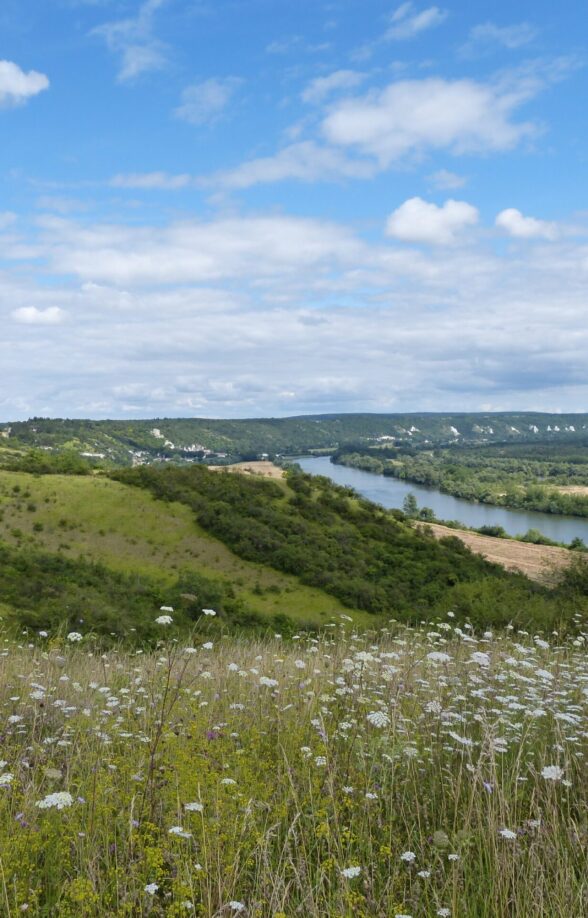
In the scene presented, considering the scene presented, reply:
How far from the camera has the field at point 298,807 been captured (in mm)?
2557

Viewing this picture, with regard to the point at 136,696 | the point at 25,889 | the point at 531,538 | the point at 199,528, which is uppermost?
the point at 25,889

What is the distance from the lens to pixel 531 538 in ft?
322

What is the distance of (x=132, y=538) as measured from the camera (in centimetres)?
5981

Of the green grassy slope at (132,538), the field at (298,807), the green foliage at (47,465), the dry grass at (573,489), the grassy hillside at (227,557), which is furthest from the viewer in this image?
the dry grass at (573,489)

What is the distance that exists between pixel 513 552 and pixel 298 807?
86.7m

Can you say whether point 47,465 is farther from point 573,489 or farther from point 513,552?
point 573,489

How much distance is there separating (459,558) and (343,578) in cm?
1691

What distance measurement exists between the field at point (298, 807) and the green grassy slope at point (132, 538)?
152 ft

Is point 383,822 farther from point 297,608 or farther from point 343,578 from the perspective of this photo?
point 343,578

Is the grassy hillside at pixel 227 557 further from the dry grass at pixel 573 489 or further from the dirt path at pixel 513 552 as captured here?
the dry grass at pixel 573 489

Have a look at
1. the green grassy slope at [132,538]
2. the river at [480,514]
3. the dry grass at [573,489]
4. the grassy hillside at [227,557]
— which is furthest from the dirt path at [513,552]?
the dry grass at [573,489]

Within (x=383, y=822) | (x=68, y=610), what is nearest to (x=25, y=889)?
(x=383, y=822)

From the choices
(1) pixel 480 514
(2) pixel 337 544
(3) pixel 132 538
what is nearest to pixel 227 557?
(3) pixel 132 538

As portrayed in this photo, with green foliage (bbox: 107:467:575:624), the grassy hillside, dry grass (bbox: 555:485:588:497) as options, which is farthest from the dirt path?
dry grass (bbox: 555:485:588:497)
